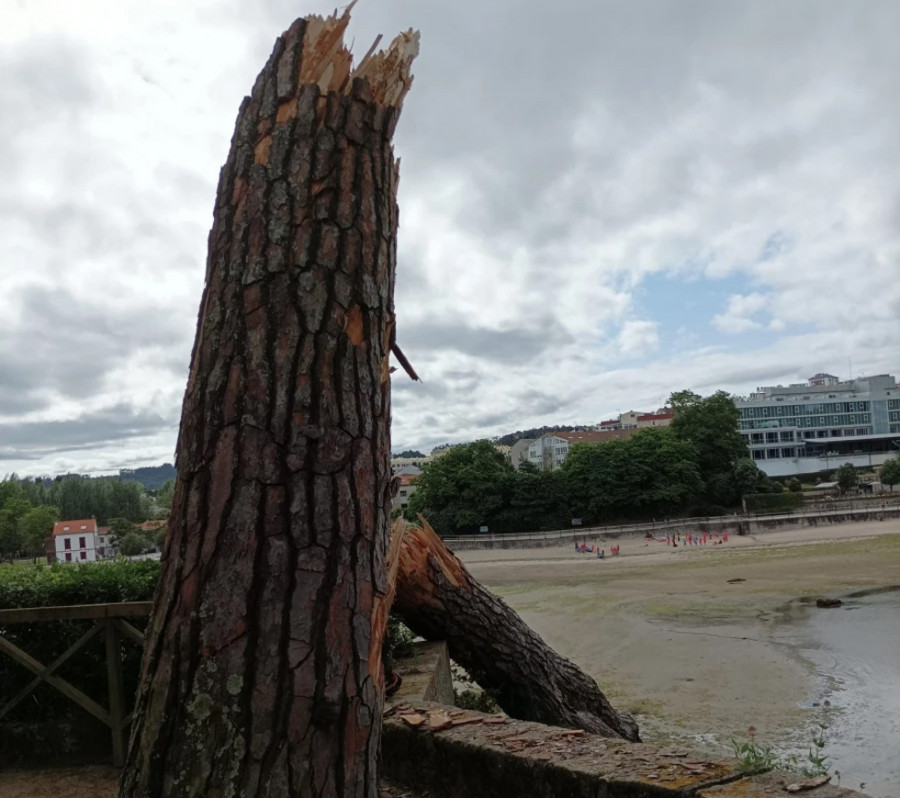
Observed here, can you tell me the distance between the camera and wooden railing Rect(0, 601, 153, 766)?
4602 mm

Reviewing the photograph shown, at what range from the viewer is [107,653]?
4.66 m

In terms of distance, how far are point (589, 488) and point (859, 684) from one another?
43.5 metres

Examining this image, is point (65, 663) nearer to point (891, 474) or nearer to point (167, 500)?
point (167, 500)

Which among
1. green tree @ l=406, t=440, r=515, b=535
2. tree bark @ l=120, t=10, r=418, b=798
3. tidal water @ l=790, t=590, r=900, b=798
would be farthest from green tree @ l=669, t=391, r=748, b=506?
tree bark @ l=120, t=10, r=418, b=798

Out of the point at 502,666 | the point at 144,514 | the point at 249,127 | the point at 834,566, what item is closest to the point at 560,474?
the point at 834,566

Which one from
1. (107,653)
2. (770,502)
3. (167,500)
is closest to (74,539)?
(167,500)

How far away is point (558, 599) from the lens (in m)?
25.3

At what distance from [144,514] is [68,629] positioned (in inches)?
4617

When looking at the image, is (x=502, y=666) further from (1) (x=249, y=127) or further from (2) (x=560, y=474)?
(2) (x=560, y=474)

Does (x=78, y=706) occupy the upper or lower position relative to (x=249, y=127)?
lower

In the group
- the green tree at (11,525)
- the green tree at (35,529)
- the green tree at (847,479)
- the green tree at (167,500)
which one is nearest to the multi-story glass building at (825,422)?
the green tree at (847,479)

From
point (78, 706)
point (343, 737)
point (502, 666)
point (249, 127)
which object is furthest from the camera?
point (502, 666)

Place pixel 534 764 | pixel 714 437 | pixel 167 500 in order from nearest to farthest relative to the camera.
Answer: pixel 534 764, pixel 714 437, pixel 167 500

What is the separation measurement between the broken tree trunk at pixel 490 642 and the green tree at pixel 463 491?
157 ft
